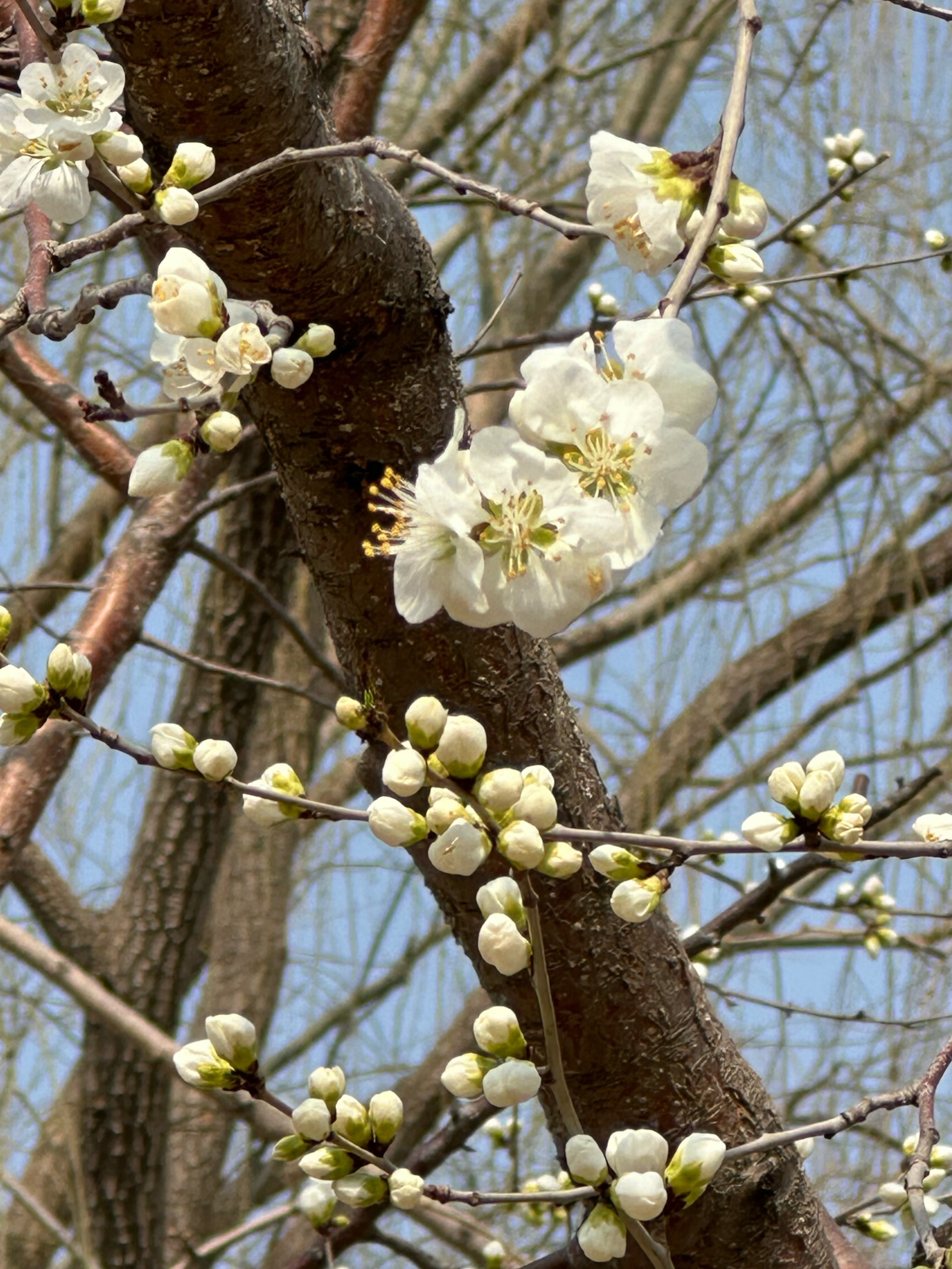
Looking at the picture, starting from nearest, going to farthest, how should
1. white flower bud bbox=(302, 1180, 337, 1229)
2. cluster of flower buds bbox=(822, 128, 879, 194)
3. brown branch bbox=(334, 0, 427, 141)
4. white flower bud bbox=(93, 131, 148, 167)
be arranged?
white flower bud bbox=(93, 131, 148, 167), white flower bud bbox=(302, 1180, 337, 1229), cluster of flower buds bbox=(822, 128, 879, 194), brown branch bbox=(334, 0, 427, 141)

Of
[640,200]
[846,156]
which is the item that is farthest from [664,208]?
[846,156]

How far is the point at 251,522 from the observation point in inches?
54.4

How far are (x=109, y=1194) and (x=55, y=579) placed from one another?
0.75 metres

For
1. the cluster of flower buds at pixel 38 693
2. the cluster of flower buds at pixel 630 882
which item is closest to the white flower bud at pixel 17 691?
the cluster of flower buds at pixel 38 693

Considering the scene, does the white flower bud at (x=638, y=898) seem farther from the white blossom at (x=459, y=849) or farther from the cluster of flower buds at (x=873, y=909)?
the cluster of flower buds at (x=873, y=909)

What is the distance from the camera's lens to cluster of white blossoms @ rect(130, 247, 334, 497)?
19.7 inches

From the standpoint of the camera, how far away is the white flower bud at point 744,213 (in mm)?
473

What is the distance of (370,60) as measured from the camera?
1.28m

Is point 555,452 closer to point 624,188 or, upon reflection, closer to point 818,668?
point 624,188

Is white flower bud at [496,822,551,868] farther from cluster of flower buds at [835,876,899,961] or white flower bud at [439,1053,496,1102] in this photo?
cluster of flower buds at [835,876,899,961]

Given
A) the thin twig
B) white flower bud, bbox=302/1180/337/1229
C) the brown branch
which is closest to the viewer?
the thin twig

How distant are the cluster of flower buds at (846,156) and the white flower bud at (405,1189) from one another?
35.3 inches

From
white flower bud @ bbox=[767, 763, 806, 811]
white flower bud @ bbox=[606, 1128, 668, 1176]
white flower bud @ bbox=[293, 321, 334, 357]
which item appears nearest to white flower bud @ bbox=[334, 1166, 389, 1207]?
white flower bud @ bbox=[606, 1128, 668, 1176]

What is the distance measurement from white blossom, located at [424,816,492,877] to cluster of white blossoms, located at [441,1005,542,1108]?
62 mm
